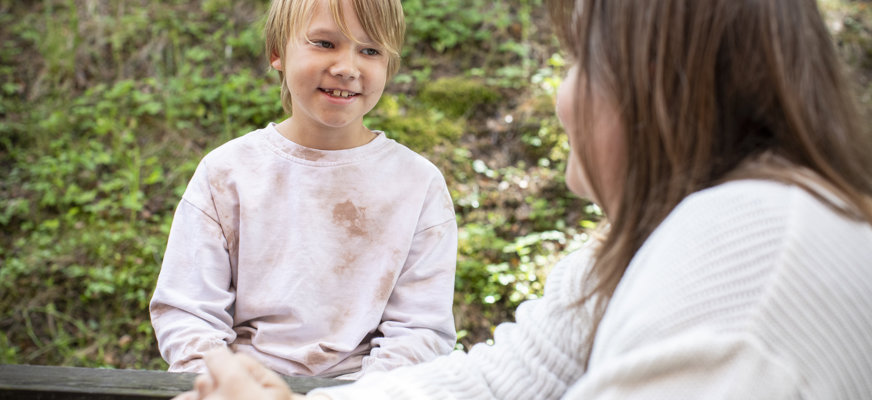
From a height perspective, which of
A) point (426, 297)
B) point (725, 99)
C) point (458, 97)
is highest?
point (725, 99)

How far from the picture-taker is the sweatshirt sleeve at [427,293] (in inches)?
74.3

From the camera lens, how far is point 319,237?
6.27 ft

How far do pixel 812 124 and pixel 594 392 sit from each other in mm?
485

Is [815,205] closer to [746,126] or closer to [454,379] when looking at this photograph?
[746,126]

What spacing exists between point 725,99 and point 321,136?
1277mm

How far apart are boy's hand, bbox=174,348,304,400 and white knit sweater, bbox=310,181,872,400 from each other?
47 centimetres

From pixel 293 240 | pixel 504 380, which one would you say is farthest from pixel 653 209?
pixel 293 240

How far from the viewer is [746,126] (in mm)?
986

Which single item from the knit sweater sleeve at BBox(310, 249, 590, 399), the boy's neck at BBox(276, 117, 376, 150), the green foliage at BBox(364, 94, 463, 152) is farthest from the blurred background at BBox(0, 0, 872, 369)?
the knit sweater sleeve at BBox(310, 249, 590, 399)

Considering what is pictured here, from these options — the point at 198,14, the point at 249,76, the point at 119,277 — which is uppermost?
the point at 198,14

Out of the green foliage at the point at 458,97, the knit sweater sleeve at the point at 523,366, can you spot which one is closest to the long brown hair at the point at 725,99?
the knit sweater sleeve at the point at 523,366

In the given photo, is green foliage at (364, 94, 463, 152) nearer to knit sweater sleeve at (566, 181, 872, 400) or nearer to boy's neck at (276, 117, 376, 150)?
boy's neck at (276, 117, 376, 150)

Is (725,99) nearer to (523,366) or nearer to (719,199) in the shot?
(719,199)

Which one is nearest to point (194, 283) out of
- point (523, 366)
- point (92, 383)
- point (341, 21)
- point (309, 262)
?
point (309, 262)
